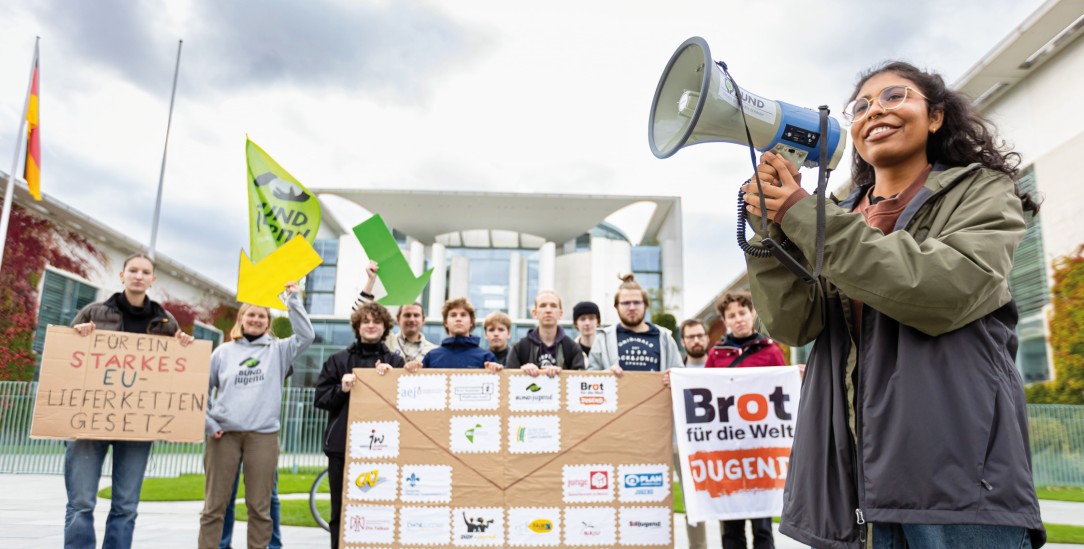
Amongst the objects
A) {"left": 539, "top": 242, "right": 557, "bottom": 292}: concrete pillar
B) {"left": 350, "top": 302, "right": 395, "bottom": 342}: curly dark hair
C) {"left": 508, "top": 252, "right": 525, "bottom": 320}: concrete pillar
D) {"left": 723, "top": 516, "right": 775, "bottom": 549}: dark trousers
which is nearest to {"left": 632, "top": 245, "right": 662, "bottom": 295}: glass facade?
{"left": 539, "top": 242, "right": 557, "bottom": 292}: concrete pillar

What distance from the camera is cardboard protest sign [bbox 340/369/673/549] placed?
14.2 feet

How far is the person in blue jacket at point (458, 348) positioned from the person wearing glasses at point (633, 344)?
848mm

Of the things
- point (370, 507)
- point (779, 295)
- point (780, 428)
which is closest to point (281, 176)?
point (370, 507)

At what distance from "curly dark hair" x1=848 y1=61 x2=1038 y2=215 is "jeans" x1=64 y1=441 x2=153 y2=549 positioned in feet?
14.1

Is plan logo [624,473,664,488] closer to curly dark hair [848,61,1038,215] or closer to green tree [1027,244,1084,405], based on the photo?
curly dark hair [848,61,1038,215]

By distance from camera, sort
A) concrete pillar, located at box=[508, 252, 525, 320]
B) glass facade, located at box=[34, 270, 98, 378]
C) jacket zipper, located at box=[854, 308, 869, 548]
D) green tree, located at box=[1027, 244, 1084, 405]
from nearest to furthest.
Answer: jacket zipper, located at box=[854, 308, 869, 548] → green tree, located at box=[1027, 244, 1084, 405] → glass facade, located at box=[34, 270, 98, 378] → concrete pillar, located at box=[508, 252, 525, 320]

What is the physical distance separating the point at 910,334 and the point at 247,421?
4382mm

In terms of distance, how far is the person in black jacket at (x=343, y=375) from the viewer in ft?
15.3

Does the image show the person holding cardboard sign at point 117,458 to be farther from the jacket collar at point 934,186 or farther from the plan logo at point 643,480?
the jacket collar at point 934,186

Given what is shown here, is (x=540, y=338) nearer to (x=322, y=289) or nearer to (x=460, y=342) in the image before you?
(x=460, y=342)

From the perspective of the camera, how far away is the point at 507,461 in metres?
4.41

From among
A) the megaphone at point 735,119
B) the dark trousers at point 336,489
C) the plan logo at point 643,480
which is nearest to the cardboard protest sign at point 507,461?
the plan logo at point 643,480

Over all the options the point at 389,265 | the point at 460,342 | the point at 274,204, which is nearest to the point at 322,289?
the point at 274,204

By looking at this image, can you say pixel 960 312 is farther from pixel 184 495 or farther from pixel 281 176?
pixel 184 495
